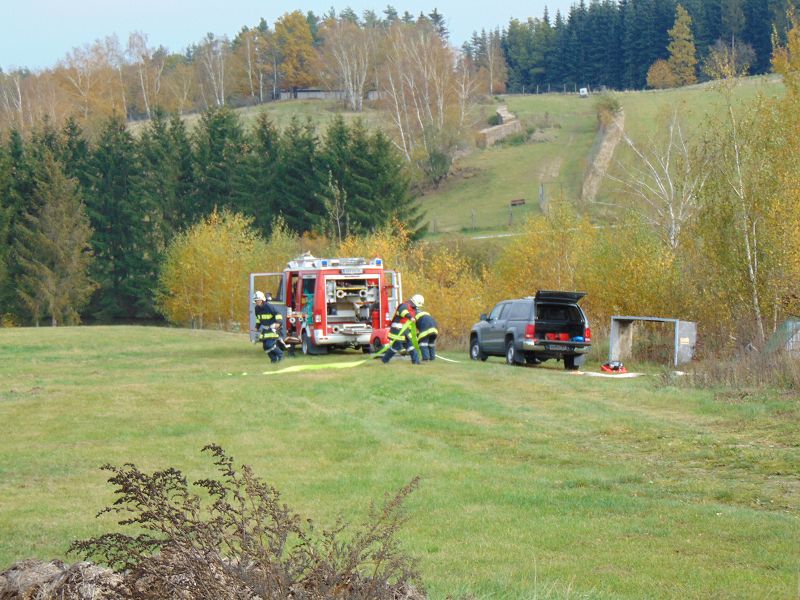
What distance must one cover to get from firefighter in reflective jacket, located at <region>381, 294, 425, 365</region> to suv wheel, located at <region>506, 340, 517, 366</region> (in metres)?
4.19

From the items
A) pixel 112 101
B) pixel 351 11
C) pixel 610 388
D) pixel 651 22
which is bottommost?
pixel 610 388

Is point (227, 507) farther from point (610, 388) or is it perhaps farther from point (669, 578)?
point (610, 388)

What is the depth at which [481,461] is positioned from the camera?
14234 mm

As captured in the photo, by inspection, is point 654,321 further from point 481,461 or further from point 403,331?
point 481,461

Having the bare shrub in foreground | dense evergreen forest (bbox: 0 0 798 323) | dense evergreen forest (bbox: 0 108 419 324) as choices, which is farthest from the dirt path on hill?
the bare shrub in foreground

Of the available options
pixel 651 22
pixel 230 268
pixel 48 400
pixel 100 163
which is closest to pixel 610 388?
pixel 48 400

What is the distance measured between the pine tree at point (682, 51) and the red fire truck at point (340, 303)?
100 m

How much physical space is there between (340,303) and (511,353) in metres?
4.75

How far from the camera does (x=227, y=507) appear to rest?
4949mm

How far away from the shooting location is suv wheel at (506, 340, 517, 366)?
93.5 ft

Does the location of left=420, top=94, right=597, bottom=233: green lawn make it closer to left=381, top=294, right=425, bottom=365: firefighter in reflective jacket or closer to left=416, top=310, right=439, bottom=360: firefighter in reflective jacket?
left=416, top=310, right=439, bottom=360: firefighter in reflective jacket

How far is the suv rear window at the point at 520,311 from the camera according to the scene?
1102 inches

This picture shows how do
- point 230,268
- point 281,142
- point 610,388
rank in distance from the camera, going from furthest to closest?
1. point 281,142
2. point 230,268
3. point 610,388

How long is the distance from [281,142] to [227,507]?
70.7 meters
